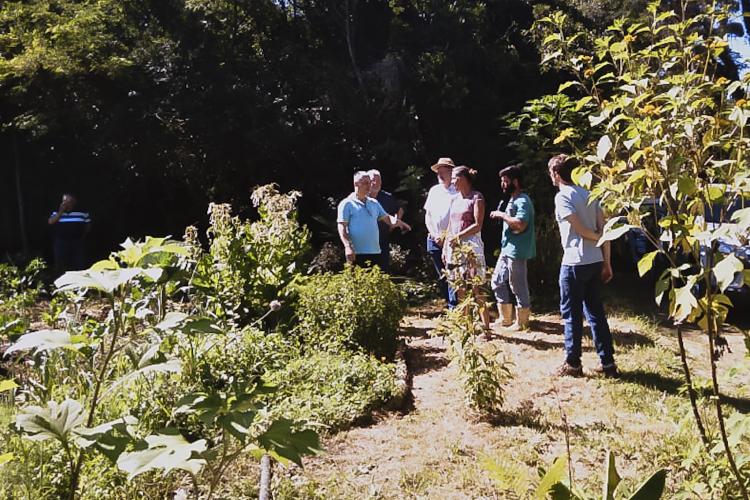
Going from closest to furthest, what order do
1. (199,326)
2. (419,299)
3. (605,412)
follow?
(199,326) → (605,412) → (419,299)

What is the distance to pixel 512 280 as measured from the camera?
6.57 metres

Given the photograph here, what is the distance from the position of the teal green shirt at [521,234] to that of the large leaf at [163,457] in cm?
524

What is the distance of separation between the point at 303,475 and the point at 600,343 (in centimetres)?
274

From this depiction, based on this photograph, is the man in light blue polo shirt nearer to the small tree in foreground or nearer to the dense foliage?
the dense foliage

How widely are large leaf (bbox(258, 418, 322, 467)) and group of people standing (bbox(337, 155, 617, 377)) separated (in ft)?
10.0

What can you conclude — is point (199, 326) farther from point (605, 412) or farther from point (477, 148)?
point (477, 148)

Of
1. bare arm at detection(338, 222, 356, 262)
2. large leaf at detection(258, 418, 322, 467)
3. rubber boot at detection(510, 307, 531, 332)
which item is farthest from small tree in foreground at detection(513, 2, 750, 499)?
rubber boot at detection(510, 307, 531, 332)

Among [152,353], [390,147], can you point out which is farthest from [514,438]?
[390,147]

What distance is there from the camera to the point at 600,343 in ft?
16.6

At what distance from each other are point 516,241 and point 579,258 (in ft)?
5.34

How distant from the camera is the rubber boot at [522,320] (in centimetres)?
674

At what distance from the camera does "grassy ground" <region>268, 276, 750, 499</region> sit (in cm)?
323

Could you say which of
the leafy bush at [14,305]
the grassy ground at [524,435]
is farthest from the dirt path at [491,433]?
the leafy bush at [14,305]

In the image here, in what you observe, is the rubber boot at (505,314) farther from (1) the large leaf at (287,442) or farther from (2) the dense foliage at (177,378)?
(1) the large leaf at (287,442)
